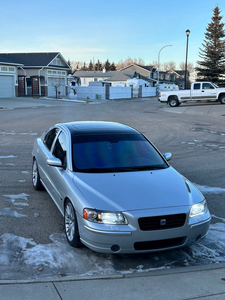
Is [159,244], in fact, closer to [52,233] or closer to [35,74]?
[52,233]

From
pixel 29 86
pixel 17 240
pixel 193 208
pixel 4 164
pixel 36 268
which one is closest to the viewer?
pixel 36 268

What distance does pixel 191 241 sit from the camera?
4082mm

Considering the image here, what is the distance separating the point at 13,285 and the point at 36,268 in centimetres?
47

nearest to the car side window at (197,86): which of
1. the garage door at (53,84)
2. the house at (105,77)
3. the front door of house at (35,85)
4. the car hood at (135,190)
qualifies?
the garage door at (53,84)

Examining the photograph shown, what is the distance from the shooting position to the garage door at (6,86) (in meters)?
39.4

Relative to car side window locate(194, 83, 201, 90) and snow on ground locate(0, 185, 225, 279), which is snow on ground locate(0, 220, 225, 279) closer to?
snow on ground locate(0, 185, 225, 279)

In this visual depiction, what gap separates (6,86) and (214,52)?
3266cm

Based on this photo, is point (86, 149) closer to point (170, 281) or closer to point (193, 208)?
point (193, 208)

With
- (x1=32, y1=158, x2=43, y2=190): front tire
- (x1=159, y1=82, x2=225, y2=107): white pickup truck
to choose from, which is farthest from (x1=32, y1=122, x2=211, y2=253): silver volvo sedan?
(x1=159, y1=82, x2=225, y2=107): white pickup truck

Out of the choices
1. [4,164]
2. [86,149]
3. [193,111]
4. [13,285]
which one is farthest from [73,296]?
[193,111]

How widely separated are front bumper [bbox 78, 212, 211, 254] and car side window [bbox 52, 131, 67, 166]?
Answer: 145 cm

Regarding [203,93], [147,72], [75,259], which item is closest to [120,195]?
[75,259]

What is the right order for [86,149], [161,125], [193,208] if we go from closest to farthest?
[193,208] < [86,149] < [161,125]

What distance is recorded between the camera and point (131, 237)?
3.78m
